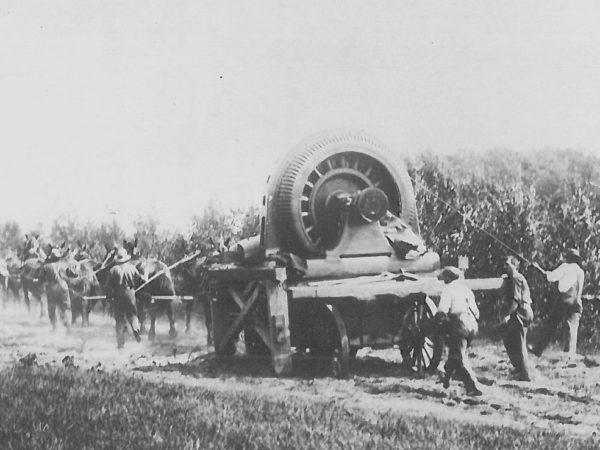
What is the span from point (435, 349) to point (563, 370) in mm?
1563

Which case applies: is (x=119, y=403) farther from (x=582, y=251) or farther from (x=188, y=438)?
(x=582, y=251)

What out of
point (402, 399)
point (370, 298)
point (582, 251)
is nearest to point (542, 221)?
point (582, 251)

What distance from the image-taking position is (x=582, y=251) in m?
10.9

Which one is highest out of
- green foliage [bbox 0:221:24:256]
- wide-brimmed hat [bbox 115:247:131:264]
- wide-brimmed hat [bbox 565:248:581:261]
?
green foliage [bbox 0:221:24:256]

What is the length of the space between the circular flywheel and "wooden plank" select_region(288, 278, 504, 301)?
0.86m

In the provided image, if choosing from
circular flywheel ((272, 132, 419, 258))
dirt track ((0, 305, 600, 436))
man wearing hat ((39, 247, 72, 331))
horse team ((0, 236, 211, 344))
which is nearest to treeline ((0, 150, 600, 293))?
man wearing hat ((39, 247, 72, 331))

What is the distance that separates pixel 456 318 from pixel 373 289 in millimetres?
1245

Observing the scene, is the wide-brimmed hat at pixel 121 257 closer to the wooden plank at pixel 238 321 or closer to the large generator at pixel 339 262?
the wooden plank at pixel 238 321

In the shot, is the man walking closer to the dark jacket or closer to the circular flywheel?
the dark jacket

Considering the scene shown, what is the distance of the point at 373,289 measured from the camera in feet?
Answer: 30.2

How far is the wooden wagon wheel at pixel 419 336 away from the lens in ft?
31.9

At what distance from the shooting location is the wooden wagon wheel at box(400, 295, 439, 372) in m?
9.73

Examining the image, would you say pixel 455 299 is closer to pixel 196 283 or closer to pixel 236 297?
pixel 236 297

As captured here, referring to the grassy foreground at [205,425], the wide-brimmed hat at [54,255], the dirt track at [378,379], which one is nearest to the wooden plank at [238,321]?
the dirt track at [378,379]
